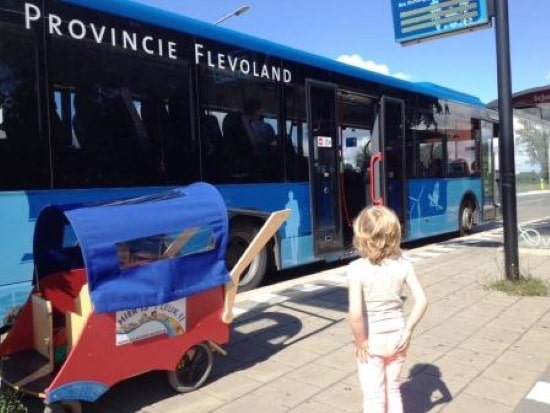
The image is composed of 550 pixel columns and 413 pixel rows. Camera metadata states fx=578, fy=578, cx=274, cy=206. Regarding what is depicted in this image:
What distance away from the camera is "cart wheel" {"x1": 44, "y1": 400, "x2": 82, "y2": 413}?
A: 344cm

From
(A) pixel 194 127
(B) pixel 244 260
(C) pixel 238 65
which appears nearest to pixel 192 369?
(B) pixel 244 260

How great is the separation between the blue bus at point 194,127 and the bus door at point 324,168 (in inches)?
0.9

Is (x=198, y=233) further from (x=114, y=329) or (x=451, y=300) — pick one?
(x=451, y=300)

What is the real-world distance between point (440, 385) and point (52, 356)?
2.62 meters

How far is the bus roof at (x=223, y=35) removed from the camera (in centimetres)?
574

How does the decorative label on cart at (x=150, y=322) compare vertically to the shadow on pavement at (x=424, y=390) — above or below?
above

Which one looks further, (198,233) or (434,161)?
(434,161)

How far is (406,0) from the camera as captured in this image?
9.41 meters

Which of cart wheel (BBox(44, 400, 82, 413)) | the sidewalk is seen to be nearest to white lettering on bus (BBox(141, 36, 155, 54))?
the sidewalk

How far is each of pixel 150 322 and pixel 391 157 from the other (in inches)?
290

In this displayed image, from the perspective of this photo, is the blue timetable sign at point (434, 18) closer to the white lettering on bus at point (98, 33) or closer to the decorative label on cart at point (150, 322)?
the white lettering on bus at point (98, 33)

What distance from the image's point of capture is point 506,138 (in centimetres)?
713

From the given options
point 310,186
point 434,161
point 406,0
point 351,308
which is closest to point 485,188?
point 434,161

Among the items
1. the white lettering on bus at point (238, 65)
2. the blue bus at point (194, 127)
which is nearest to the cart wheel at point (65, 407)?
the blue bus at point (194, 127)
